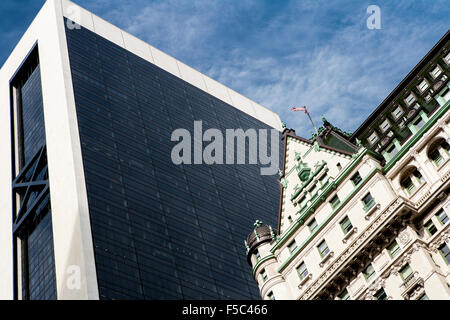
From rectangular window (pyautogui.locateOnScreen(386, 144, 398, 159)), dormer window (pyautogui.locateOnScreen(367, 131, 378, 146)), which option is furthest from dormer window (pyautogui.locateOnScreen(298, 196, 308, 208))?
rectangular window (pyautogui.locateOnScreen(386, 144, 398, 159))

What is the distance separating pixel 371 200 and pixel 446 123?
30.0 feet

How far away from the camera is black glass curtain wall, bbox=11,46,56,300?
144 meters

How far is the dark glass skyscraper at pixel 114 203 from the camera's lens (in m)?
132

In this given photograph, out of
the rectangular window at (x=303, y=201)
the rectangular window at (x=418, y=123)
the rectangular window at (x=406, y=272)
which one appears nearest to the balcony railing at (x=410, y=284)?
the rectangular window at (x=406, y=272)

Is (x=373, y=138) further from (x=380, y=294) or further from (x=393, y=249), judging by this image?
(x=380, y=294)

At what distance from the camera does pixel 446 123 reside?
186 feet

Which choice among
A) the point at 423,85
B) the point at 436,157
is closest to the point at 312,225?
the point at 436,157

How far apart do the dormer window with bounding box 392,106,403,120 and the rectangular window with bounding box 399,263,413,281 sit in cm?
1886

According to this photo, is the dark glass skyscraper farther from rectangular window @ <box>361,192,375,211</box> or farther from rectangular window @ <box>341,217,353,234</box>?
rectangular window @ <box>361,192,375,211</box>

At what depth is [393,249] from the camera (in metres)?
55.1

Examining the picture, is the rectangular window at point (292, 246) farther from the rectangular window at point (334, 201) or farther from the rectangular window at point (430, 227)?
the rectangular window at point (430, 227)
